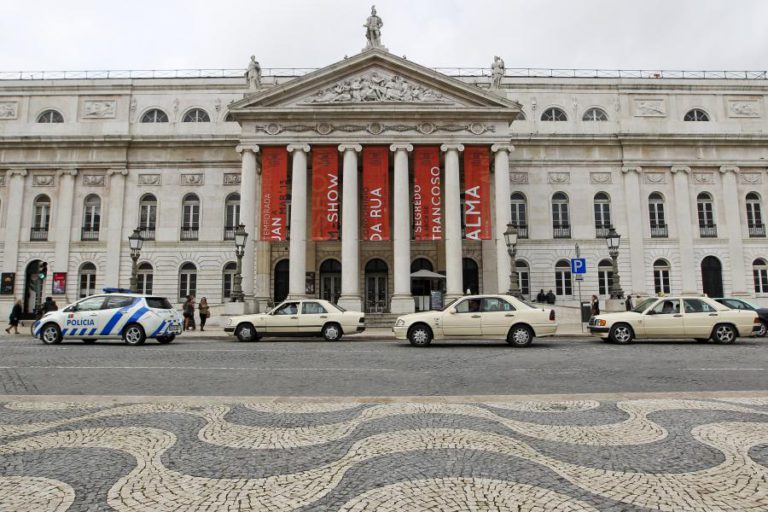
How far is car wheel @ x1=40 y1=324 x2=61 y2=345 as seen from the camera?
15.3 metres

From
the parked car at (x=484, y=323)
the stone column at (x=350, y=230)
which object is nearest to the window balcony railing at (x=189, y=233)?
the stone column at (x=350, y=230)

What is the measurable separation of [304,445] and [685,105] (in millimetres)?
38881

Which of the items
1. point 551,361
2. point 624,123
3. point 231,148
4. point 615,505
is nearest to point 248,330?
point 551,361

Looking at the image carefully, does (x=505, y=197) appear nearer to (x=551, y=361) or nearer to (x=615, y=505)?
(x=551, y=361)

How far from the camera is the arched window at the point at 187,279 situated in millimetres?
31719

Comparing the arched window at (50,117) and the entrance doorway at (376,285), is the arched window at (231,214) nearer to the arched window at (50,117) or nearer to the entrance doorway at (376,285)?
the entrance doorway at (376,285)

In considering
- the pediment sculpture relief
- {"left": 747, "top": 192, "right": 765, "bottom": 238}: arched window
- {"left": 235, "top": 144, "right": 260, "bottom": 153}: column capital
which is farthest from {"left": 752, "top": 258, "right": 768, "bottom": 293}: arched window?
{"left": 235, "top": 144, "right": 260, "bottom": 153}: column capital

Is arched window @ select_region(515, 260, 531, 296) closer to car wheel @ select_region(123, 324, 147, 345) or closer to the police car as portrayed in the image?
the police car

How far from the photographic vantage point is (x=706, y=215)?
32406 millimetres

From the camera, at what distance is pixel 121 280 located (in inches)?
1246

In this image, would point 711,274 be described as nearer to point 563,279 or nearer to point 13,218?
point 563,279

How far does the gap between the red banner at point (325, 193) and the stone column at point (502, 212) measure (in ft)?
30.3

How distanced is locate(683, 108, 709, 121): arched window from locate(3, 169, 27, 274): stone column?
45.8 m

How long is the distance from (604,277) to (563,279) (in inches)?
109
